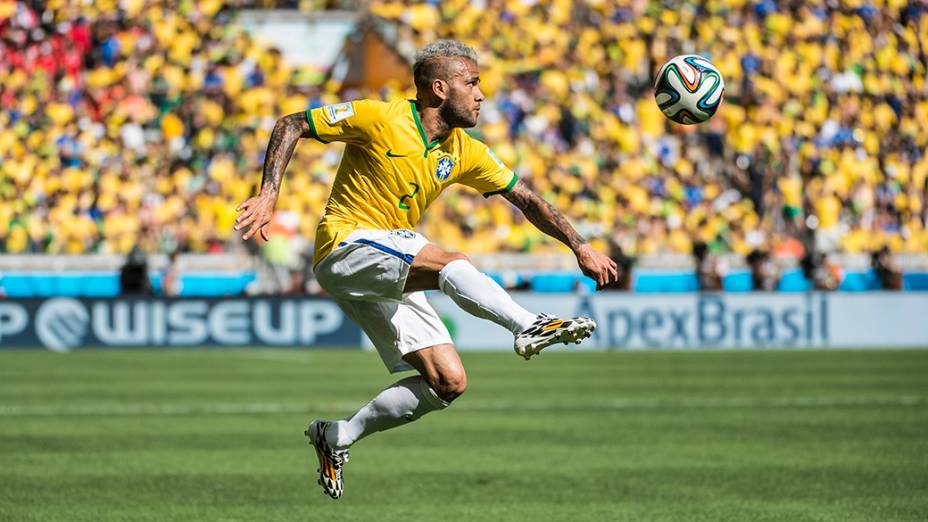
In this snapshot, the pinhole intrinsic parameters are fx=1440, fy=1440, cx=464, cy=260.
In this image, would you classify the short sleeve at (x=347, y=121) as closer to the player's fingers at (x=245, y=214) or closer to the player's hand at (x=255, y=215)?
the player's hand at (x=255, y=215)

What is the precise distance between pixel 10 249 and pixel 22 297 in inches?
91.3

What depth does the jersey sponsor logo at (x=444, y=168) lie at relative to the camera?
7578 mm

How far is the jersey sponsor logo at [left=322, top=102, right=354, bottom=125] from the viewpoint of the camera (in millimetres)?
7344

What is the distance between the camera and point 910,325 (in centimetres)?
2528

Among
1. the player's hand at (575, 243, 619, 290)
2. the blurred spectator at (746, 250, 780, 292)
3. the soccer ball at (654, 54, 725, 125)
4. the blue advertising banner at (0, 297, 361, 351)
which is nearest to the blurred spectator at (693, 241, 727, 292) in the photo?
the blurred spectator at (746, 250, 780, 292)

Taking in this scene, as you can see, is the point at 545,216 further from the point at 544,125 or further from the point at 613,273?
the point at 544,125

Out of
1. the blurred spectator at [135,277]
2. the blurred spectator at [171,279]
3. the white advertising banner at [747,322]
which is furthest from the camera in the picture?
the white advertising banner at [747,322]

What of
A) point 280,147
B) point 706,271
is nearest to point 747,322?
point 706,271

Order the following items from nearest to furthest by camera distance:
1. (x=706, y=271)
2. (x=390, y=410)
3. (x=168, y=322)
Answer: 1. (x=390, y=410)
2. (x=168, y=322)
3. (x=706, y=271)

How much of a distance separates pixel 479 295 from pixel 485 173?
1.05 m

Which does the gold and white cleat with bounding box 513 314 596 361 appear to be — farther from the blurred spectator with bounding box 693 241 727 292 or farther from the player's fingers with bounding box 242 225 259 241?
the blurred spectator with bounding box 693 241 727 292

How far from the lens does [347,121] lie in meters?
7.37

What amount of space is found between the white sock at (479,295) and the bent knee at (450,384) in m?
0.51

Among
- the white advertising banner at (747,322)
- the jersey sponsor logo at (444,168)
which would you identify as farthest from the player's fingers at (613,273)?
the white advertising banner at (747,322)
